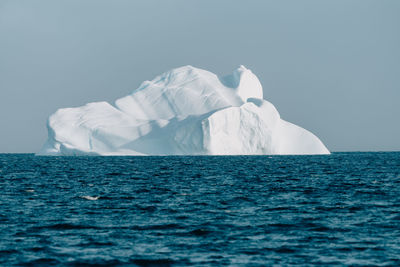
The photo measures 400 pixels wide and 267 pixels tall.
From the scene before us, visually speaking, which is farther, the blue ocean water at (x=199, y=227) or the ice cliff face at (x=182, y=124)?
the ice cliff face at (x=182, y=124)

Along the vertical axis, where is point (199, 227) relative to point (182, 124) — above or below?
below

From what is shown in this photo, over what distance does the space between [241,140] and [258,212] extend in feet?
186

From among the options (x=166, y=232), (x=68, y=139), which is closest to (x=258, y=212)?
(x=166, y=232)

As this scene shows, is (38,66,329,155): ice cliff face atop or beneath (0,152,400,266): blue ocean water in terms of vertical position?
atop

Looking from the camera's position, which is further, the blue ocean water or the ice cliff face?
the ice cliff face

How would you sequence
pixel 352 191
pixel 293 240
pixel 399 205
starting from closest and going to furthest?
pixel 293 240
pixel 399 205
pixel 352 191

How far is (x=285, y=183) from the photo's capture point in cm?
3075

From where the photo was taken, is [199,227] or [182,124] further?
[182,124]

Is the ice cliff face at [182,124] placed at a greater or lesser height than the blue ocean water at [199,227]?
greater

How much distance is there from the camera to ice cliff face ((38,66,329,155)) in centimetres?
7212

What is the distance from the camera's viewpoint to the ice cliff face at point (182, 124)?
72.1 meters

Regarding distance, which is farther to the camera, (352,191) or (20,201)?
(352,191)

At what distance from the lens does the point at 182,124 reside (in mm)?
71562

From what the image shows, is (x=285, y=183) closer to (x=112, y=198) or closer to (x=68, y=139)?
(x=112, y=198)
